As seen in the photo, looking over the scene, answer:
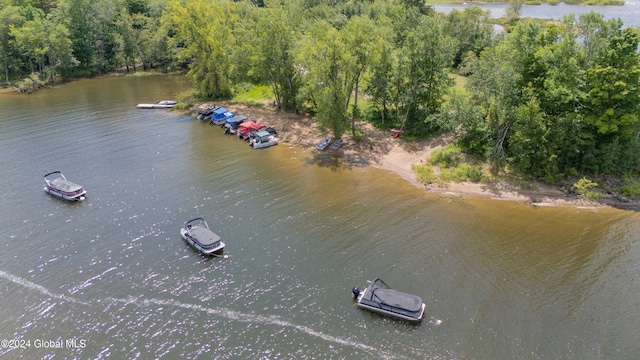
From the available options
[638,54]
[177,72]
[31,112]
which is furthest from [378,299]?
[177,72]

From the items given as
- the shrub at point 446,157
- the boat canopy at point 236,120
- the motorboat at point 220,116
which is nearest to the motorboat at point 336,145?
the shrub at point 446,157

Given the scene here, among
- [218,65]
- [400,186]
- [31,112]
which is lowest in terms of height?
[400,186]

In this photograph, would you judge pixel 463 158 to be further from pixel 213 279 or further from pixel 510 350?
pixel 213 279

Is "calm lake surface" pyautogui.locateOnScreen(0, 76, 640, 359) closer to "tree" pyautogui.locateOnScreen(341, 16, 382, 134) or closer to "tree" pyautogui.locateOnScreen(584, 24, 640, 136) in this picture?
"tree" pyautogui.locateOnScreen(584, 24, 640, 136)

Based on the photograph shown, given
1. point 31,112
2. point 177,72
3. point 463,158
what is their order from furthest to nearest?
point 177,72 < point 31,112 < point 463,158

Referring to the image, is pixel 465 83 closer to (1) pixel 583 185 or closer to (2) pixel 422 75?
(2) pixel 422 75

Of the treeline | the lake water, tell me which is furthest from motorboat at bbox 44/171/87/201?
the lake water
